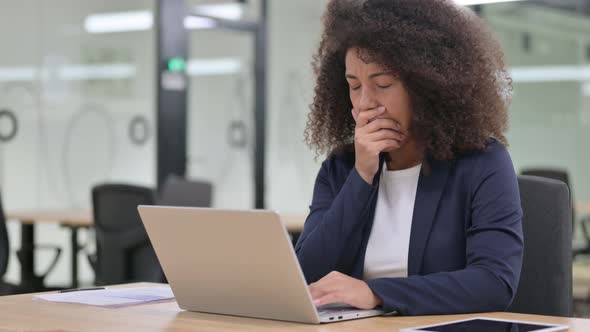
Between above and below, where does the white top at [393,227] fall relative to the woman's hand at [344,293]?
above

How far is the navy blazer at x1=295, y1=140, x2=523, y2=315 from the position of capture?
1796 millimetres

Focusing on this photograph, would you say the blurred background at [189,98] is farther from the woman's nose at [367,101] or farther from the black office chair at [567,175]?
the woman's nose at [367,101]

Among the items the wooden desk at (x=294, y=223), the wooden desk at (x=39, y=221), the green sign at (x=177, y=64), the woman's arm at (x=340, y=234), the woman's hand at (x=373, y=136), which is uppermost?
the green sign at (x=177, y=64)

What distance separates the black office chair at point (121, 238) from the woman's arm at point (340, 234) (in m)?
2.26

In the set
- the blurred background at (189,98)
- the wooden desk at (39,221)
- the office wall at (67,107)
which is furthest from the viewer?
the blurred background at (189,98)

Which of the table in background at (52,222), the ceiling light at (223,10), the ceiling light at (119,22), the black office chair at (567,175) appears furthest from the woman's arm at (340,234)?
the ceiling light at (223,10)

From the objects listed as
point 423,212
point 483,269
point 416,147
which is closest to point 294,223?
point 416,147

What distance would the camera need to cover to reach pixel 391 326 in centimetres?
164

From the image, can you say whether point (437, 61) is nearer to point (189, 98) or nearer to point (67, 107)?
point (67, 107)

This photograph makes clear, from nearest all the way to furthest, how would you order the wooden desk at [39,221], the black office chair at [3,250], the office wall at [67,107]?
1. the black office chair at [3,250]
2. the wooden desk at [39,221]
3. the office wall at [67,107]

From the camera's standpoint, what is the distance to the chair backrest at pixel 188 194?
4496 millimetres

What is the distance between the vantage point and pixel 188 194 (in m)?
4.54

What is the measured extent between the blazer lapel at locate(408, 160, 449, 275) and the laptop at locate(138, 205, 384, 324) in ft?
0.86

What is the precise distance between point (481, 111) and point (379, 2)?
331mm
